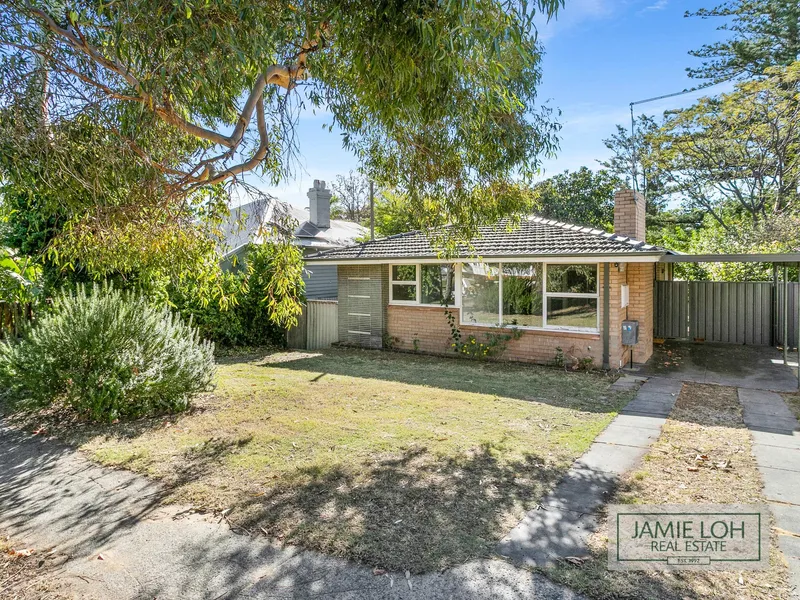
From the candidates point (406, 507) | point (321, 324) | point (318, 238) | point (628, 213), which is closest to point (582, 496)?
point (406, 507)

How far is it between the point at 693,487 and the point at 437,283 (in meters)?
8.50

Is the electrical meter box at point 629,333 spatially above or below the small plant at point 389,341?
above

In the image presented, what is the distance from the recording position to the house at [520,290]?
10508mm

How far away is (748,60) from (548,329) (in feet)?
66.7

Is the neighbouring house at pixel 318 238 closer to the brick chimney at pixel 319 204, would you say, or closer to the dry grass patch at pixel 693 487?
the brick chimney at pixel 319 204

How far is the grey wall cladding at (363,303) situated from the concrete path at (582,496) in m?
7.46

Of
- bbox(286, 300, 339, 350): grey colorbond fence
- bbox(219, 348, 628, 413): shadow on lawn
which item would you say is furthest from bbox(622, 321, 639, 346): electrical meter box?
bbox(286, 300, 339, 350): grey colorbond fence

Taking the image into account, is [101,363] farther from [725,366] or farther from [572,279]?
[725,366]

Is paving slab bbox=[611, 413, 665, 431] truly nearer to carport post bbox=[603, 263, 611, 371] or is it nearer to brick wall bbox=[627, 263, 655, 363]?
carport post bbox=[603, 263, 611, 371]

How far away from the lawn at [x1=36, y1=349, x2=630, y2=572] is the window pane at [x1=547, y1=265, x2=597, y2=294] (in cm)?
200

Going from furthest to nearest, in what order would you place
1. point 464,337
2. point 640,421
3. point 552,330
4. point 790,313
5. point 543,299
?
point 790,313 → point 464,337 → point 543,299 → point 552,330 → point 640,421

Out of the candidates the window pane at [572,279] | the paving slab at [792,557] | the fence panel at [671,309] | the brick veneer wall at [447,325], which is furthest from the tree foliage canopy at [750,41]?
the paving slab at [792,557]

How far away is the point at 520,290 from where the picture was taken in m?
11.5

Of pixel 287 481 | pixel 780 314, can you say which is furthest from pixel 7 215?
pixel 780 314
